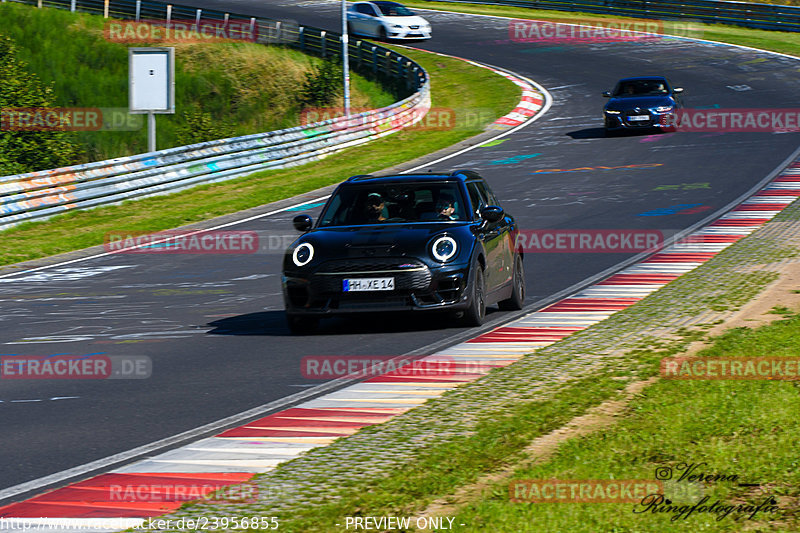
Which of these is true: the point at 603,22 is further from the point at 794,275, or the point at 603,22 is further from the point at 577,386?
the point at 577,386

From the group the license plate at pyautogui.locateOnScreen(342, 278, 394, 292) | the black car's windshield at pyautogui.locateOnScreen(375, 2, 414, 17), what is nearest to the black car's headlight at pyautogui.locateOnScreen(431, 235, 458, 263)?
the license plate at pyautogui.locateOnScreen(342, 278, 394, 292)

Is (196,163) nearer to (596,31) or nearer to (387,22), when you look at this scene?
(387,22)

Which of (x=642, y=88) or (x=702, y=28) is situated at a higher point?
(x=702, y=28)

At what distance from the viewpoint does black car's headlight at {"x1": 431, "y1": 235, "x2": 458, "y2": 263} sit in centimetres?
1130

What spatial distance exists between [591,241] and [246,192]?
10.3m

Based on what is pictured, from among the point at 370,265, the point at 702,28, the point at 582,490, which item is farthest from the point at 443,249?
the point at 702,28

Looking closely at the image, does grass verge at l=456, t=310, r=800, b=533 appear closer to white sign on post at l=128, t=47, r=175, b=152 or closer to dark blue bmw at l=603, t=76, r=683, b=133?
white sign on post at l=128, t=47, r=175, b=152

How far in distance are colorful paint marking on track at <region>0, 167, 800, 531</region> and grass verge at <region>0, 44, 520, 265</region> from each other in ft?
34.4

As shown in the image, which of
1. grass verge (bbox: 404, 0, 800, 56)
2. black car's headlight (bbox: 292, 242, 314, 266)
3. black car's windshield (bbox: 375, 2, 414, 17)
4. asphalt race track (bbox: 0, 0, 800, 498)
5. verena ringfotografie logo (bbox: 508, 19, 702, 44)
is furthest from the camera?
verena ringfotografie logo (bbox: 508, 19, 702, 44)

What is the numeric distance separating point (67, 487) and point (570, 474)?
8.66ft

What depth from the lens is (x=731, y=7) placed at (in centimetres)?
5678

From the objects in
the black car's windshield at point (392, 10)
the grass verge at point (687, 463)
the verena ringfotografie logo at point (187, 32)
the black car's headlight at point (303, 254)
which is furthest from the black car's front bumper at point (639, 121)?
the verena ringfotografie logo at point (187, 32)

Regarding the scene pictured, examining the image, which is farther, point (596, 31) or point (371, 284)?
point (596, 31)

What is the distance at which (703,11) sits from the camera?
5775 centimetres
